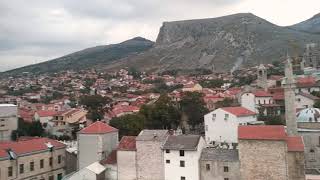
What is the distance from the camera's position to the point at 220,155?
2933 centimetres

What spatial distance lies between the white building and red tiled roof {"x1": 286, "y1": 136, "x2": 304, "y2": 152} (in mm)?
15642

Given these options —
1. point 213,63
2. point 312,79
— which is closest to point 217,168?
point 312,79

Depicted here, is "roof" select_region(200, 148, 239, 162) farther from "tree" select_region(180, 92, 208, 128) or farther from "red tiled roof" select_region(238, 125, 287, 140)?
"tree" select_region(180, 92, 208, 128)

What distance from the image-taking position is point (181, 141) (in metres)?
30.7

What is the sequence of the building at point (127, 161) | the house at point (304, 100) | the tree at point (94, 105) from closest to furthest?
the building at point (127, 161)
the house at point (304, 100)
the tree at point (94, 105)

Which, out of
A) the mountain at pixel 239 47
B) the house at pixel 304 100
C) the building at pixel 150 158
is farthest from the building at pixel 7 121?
the mountain at pixel 239 47

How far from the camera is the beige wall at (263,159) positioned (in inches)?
1064

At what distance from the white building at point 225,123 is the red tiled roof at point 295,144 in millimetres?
15642

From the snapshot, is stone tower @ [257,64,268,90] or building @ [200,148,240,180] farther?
stone tower @ [257,64,268,90]

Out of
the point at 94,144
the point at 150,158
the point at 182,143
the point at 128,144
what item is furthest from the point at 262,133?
the point at 94,144

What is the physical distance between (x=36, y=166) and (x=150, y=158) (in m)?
9.97

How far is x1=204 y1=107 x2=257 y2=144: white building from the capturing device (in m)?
43.9

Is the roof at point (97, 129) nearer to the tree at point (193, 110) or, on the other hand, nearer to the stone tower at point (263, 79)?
the tree at point (193, 110)

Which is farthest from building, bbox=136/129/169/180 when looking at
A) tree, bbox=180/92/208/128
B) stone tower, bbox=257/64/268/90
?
stone tower, bbox=257/64/268/90
